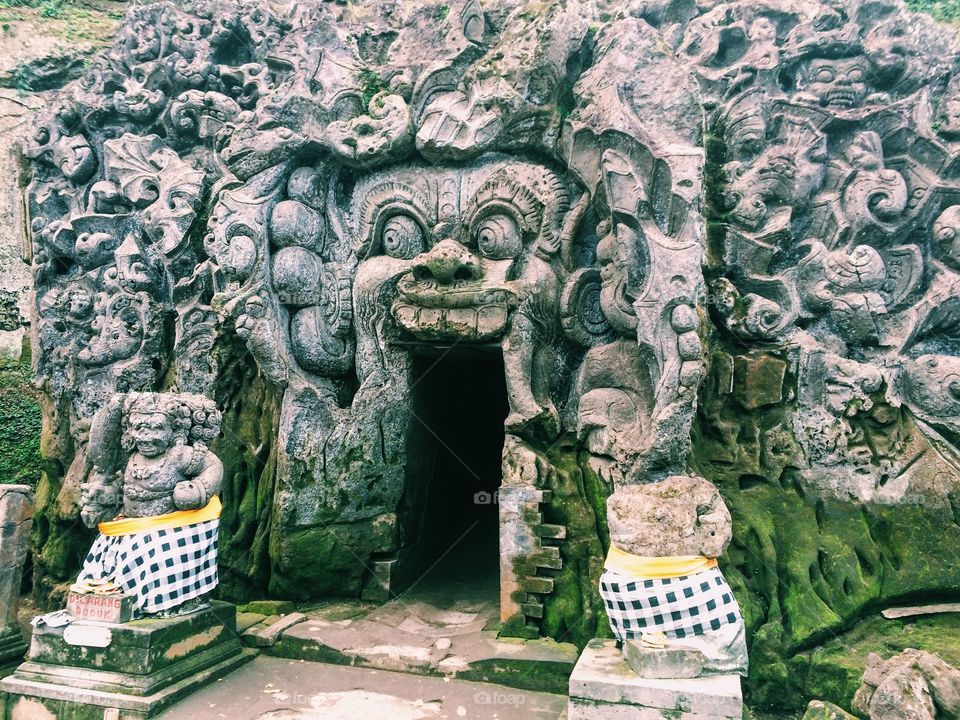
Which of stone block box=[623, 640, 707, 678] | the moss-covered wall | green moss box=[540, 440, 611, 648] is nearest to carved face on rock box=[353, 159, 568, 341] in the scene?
green moss box=[540, 440, 611, 648]

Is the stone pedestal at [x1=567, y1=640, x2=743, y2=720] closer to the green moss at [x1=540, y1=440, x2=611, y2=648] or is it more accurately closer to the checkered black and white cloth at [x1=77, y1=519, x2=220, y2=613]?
the green moss at [x1=540, y1=440, x2=611, y2=648]

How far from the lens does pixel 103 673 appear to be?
14.2 feet

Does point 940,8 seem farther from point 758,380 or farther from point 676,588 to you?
point 676,588

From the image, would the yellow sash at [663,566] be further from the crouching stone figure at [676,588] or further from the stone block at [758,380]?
the stone block at [758,380]

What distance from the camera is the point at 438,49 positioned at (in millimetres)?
6277

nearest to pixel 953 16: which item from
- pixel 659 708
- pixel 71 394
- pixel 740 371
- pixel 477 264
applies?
pixel 740 371

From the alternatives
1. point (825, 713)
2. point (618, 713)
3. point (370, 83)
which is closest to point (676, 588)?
point (618, 713)

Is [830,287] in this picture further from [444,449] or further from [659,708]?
[444,449]

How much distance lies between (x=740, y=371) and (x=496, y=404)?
409 cm

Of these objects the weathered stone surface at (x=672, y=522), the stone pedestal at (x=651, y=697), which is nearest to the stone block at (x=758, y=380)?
the weathered stone surface at (x=672, y=522)

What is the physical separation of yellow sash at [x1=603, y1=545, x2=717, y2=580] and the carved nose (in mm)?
2701

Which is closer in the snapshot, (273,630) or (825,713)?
(825,713)

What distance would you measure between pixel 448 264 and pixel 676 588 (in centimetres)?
300

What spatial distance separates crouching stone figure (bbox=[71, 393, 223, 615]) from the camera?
4527 millimetres
